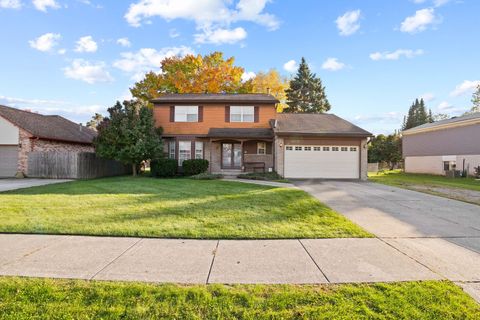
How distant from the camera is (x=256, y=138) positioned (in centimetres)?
1703

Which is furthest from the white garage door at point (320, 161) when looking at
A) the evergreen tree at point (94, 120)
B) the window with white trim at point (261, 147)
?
the evergreen tree at point (94, 120)

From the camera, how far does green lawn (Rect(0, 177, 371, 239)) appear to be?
5.09 metres

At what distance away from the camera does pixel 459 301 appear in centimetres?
275

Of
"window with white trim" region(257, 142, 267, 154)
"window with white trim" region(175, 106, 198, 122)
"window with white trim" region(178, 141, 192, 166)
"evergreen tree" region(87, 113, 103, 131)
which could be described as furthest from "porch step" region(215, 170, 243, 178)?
"evergreen tree" region(87, 113, 103, 131)

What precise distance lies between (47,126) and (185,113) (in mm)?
10530

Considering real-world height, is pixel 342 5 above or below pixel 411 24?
above

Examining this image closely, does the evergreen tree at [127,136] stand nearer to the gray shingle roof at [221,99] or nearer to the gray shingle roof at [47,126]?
the gray shingle roof at [221,99]

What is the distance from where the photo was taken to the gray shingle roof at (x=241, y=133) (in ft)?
56.0

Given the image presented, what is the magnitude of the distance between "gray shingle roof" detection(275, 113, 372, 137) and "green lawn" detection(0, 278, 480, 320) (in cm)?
1383

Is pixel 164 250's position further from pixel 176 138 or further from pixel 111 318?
pixel 176 138

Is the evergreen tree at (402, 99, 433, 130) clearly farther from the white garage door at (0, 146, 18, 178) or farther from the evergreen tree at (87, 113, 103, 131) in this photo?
the evergreen tree at (87, 113, 103, 131)

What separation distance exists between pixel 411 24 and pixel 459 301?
13.0m

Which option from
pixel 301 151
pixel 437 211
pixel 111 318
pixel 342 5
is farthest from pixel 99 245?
pixel 301 151

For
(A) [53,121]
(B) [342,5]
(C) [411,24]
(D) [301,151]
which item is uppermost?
(B) [342,5]
